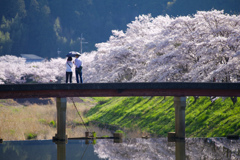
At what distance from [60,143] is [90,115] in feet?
89.0

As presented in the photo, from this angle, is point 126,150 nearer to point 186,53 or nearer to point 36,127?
point 36,127

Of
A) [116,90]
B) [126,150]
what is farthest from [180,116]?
[116,90]

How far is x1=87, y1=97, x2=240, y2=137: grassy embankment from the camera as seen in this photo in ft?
99.3

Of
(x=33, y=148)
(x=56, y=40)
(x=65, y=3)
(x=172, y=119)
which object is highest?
(x=65, y=3)

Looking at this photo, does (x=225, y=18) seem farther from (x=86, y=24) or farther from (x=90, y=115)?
(x=86, y=24)

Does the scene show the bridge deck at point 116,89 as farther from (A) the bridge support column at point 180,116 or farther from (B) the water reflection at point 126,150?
(B) the water reflection at point 126,150

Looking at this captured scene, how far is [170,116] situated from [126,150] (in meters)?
12.4

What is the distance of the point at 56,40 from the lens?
158 meters

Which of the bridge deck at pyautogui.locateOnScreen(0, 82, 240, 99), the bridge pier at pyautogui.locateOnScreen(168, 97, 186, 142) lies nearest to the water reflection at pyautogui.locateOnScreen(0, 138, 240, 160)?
the bridge pier at pyautogui.locateOnScreen(168, 97, 186, 142)

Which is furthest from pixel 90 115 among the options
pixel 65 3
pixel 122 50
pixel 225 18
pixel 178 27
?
pixel 65 3

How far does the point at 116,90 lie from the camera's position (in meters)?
26.3

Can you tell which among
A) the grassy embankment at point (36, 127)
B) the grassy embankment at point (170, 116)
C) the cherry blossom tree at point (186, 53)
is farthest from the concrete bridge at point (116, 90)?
the grassy embankment at point (36, 127)

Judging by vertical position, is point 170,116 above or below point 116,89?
below

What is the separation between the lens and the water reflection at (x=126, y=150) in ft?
74.7
